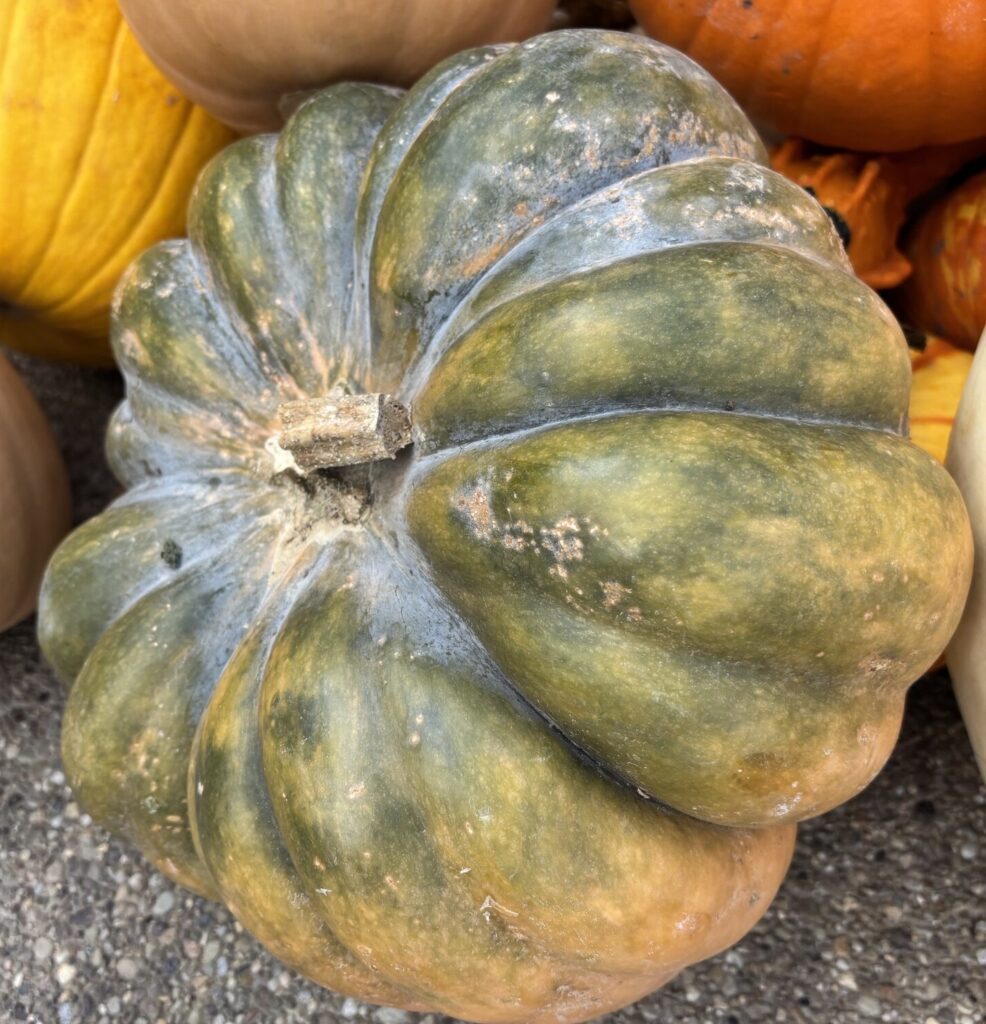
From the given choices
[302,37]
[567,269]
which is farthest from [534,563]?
[302,37]

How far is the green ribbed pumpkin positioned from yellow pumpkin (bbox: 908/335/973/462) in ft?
1.68

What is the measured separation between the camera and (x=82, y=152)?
174 centimetres

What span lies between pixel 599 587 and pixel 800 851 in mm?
981

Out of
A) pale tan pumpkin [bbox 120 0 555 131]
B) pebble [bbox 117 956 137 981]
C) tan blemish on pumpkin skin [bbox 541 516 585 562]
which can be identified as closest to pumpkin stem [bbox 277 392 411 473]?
tan blemish on pumpkin skin [bbox 541 516 585 562]

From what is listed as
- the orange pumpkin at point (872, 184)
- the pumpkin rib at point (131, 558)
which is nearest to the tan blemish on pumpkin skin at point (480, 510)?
the pumpkin rib at point (131, 558)

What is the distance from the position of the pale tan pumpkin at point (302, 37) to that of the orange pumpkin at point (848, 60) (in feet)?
0.96

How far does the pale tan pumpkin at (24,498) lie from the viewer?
5.84 ft

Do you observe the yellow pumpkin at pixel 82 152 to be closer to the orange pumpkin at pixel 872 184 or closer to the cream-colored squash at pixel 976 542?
the orange pumpkin at pixel 872 184

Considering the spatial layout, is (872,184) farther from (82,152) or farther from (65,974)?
(65,974)

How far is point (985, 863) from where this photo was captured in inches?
64.0

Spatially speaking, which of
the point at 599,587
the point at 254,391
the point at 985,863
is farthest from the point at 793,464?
the point at 985,863

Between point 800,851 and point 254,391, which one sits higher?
point 254,391

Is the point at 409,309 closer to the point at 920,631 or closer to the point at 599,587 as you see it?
the point at 599,587

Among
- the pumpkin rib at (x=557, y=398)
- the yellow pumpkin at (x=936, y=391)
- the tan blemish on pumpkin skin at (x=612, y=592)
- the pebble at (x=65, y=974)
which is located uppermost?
the pumpkin rib at (x=557, y=398)
